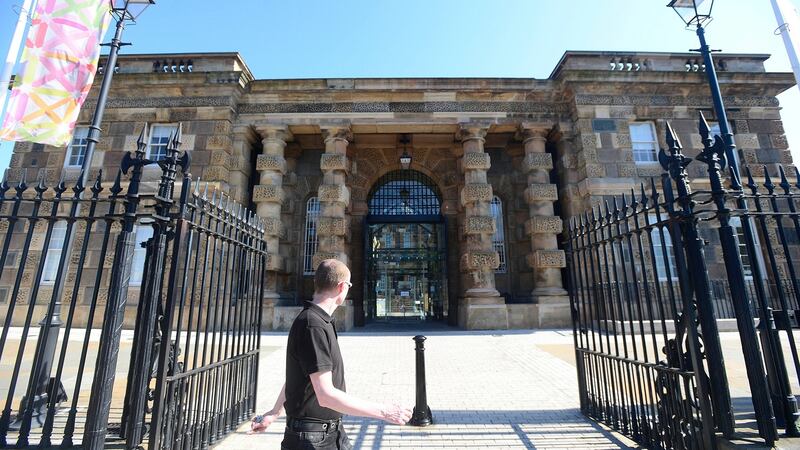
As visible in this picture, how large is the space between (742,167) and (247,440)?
1590cm

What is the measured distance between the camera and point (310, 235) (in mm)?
14180

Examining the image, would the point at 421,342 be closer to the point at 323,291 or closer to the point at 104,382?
the point at 323,291

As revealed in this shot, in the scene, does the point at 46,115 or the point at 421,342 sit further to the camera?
the point at 46,115

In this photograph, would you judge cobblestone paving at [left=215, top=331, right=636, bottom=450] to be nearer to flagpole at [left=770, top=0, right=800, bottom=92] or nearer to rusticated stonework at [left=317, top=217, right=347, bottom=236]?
rusticated stonework at [left=317, top=217, right=347, bottom=236]

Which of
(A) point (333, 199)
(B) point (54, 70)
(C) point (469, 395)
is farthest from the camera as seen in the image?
(A) point (333, 199)

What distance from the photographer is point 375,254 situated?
14039mm

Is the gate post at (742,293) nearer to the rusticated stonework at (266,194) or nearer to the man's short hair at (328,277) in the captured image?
the man's short hair at (328,277)

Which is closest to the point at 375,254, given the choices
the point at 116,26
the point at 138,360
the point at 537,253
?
the point at 537,253

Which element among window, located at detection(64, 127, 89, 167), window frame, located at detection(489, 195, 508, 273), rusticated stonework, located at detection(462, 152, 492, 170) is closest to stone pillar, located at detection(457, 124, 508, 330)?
rusticated stonework, located at detection(462, 152, 492, 170)

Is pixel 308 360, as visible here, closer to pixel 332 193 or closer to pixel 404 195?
pixel 332 193

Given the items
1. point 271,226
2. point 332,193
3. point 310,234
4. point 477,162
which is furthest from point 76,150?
point 477,162

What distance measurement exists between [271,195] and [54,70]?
6.20m

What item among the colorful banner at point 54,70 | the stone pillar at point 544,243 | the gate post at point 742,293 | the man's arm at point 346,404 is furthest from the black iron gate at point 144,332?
the stone pillar at point 544,243

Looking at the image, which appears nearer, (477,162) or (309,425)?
(309,425)
